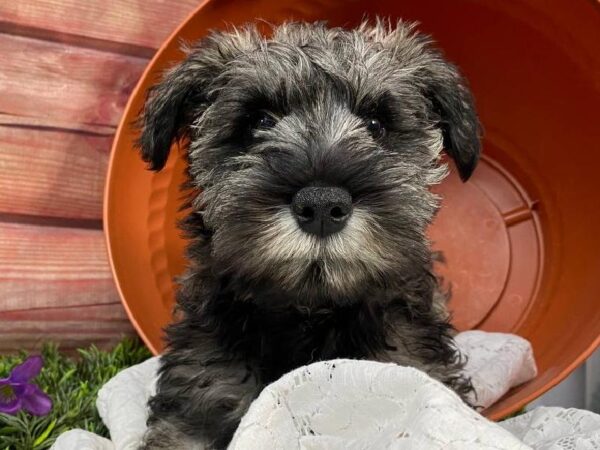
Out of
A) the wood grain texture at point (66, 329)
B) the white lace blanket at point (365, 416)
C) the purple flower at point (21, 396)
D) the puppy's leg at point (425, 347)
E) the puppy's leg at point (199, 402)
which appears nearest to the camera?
the white lace blanket at point (365, 416)

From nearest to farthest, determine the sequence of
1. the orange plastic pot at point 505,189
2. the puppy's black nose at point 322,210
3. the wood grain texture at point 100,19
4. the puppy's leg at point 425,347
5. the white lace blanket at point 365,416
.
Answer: the white lace blanket at point 365,416 < the puppy's black nose at point 322,210 < the puppy's leg at point 425,347 < the orange plastic pot at point 505,189 < the wood grain texture at point 100,19

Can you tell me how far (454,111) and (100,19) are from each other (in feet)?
4.89

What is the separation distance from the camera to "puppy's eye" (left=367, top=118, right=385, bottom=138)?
1785 millimetres

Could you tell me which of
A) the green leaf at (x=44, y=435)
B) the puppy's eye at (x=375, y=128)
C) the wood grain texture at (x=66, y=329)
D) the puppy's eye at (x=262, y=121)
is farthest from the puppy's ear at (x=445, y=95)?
the wood grain texture at (x=66, y=329)

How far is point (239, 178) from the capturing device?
157 centimetres

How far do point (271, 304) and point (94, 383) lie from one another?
1.13 m

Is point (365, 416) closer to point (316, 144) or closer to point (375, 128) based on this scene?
point (316, 144)

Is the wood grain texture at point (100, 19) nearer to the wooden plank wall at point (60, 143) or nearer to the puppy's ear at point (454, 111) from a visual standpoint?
the wooden plank wall at point (60, 143)

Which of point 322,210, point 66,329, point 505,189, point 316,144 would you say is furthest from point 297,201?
point 505,189

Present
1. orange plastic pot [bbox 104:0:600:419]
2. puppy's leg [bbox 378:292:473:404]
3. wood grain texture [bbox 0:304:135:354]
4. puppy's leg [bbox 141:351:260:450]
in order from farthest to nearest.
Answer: wood grain texture [bbox 0:304:135:354] < orange plastic pot [bbox 104:0:600:419] < puppy's leg [bbox 378:292:473:404] < puppy's leg [bbox 141:351:260:450]

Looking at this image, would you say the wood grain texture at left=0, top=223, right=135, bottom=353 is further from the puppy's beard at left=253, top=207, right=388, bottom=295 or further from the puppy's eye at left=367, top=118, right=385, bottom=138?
the puppy's beard at left=253, top=207, right=388, bottom=295

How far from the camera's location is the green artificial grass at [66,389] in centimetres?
207

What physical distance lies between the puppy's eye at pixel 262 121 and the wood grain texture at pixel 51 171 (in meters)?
1.18

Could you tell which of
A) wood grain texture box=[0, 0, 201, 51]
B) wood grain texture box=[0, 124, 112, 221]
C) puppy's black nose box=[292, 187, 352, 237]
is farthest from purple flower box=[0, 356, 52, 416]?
wood grain texture box=[0, 0, 201, 51]
